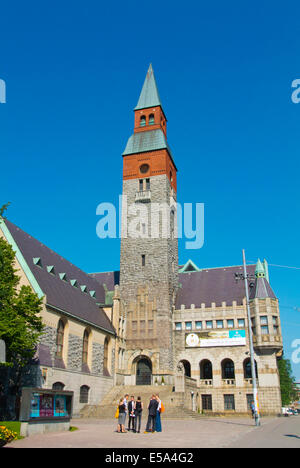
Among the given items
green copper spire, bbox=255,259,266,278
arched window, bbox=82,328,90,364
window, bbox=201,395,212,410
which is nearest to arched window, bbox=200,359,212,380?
window, bbox=201,395,212,410

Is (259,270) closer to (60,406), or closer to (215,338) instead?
(215,338)

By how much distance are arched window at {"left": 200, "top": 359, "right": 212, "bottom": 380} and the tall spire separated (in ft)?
118

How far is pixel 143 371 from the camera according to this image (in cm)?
4809

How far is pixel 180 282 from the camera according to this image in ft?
188

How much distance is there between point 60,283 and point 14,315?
14.9 metres

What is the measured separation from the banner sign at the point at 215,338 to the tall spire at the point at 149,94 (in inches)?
1283

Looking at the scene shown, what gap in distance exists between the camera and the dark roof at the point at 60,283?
35688 mm

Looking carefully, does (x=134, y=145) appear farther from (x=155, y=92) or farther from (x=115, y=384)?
(x=115, y=384)

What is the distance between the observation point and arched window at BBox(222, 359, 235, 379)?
48.5 meters

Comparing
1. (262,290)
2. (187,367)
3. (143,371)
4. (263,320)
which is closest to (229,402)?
(187,367)

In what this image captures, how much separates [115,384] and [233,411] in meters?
13.3

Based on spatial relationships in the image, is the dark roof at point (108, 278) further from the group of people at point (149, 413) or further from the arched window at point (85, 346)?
the group of people at point (149, 413)

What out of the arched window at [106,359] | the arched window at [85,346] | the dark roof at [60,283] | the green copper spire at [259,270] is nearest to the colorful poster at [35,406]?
the dark roof at [60,283]
